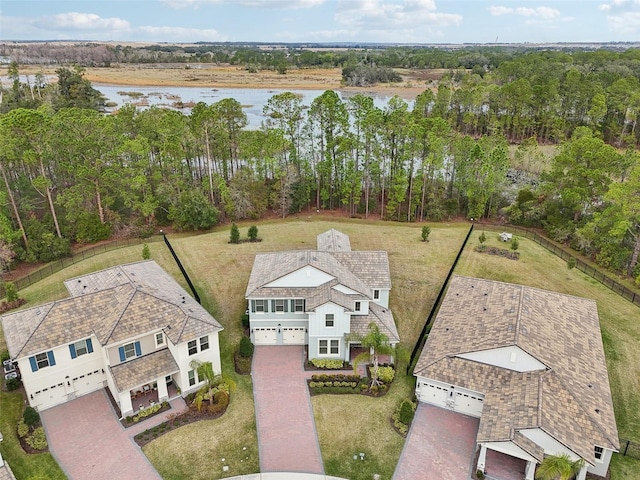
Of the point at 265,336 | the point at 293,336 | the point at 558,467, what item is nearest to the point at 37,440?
the point at 265,336

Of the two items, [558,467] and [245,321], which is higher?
[558,467]

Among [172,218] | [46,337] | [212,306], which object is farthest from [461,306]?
[172,218]

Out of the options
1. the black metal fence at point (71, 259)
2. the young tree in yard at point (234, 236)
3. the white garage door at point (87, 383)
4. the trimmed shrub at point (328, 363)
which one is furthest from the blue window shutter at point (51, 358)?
the young tree in yard at point (234, 236)

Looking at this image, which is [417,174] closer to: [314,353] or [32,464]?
[314,353]

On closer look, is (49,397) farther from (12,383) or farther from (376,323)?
(376,323)

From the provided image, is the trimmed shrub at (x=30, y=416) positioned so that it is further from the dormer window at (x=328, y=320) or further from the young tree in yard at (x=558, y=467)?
the young tree in yard at (x=558, y=467)

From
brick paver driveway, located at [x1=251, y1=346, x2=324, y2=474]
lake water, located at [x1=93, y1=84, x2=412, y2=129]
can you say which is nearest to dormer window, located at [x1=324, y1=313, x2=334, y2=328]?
brick paver driveway, located at [x1=251, y1=346, x2=324, y2=474]
